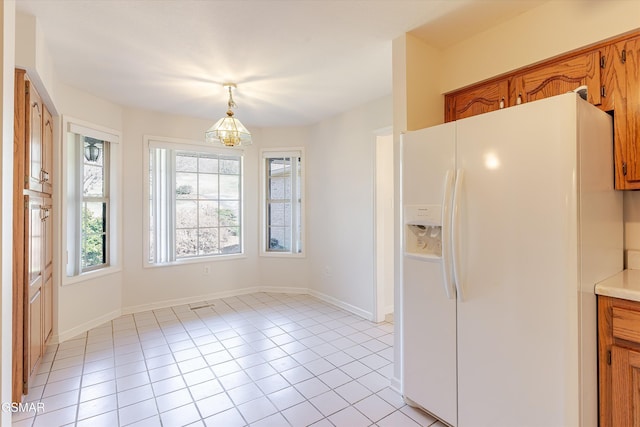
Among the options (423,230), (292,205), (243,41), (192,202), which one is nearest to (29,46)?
(243,41)

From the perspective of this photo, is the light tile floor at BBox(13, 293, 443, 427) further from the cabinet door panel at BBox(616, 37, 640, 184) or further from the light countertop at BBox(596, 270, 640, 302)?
the cabinet door panel at BBox(616, 37, 640, 184)

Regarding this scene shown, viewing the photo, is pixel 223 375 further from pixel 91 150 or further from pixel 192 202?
pixel 91 150

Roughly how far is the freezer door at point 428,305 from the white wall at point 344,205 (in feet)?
5.40

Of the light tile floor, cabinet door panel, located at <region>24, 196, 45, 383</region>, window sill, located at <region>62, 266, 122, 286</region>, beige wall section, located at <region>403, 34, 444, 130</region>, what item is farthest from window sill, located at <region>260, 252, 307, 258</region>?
beige wall section, located at <region>403, 34, 444, 130</region>

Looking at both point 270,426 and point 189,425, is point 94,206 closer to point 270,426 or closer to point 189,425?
point 189,425

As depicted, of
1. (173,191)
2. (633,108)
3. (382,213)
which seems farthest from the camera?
(173,191)

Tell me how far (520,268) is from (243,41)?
90.6 inches

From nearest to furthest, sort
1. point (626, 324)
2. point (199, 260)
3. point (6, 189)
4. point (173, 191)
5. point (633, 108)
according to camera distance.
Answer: point (6, 189) < point (626, 324) < point (633, 108) < point (173, 191) < point (199, 260)

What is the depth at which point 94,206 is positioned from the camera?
3.54 meters

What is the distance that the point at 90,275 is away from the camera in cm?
330

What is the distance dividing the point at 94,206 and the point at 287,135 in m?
2.67

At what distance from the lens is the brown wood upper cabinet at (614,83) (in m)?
1.57

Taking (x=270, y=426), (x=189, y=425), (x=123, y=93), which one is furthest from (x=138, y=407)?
(x=123, y=93)

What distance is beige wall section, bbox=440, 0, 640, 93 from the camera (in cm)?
161
